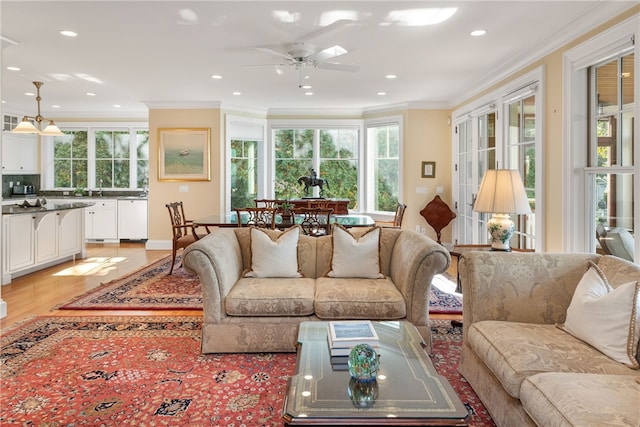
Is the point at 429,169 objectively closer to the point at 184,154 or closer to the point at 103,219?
the point at 184,154

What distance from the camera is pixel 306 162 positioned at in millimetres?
8406

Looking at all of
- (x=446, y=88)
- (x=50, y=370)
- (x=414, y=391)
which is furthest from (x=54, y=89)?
(x=414, y=391)

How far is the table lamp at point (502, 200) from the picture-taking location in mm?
3283

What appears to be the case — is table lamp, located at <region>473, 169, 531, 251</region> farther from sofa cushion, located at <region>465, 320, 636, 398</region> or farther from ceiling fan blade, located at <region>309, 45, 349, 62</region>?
ceiling fan blade, located at <region>309, 45, 349, 62</region>

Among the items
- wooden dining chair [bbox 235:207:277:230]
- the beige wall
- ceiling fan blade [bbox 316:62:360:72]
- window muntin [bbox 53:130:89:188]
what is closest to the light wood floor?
the beige wall

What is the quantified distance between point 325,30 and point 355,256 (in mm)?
2009

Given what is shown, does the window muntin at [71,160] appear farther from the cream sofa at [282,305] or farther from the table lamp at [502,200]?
the table lamp at [502,200]

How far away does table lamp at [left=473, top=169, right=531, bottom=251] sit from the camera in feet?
10.8

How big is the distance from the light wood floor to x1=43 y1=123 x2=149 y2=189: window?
1716 millimetres

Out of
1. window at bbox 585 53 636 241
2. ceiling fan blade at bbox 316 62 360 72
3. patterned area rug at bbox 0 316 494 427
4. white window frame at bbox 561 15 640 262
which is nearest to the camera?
patterned area rug at bbox 0 316 494 427

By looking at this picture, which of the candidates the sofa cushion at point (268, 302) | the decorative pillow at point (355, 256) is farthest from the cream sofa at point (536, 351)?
the sofa cushion at point (268, 302)

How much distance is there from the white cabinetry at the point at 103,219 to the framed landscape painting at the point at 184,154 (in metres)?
1.61

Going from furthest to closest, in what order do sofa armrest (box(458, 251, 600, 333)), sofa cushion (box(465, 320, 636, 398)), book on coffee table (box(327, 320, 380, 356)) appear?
sofa armrest (box(458, 251, 600, 333))
book on coffee table (box(327, 320, 380, 356))
sofa cushion (box(465, 320, 636, 398))

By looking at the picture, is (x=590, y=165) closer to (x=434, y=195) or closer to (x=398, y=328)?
(x=398, y=328)
